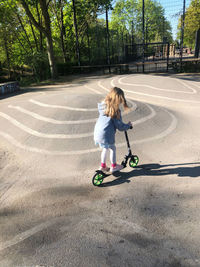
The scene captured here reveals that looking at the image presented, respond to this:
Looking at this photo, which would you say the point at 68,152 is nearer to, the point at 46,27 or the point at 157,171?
the point at 157,171

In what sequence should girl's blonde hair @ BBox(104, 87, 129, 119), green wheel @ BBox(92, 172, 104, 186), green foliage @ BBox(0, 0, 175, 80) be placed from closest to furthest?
girl's blonde hair @ BBox(104, 87, 129, 119)
green wheel @ BBox(92, 172, 104, 186)
green foliage @ BBox(0, 0, 175, 80)

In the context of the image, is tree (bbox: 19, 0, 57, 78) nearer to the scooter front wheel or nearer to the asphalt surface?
the asphalt surface

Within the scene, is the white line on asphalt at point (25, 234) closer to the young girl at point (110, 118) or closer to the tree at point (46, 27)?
the young girl at point (110, 118)

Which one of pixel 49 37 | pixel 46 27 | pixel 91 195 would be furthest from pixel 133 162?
pixel 46 27

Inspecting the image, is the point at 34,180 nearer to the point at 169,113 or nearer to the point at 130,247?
the point at 130,247

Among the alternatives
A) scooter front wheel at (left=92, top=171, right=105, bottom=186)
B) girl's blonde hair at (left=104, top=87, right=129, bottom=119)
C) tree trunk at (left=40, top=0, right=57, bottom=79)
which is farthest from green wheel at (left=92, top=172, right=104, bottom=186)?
tree trunk at (left=40, top=0, right=57, bottom=79)

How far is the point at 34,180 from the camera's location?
16.8ft

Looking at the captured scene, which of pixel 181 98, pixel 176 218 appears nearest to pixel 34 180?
pixel 176 218

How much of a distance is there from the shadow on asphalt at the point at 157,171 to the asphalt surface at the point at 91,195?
0.08ft

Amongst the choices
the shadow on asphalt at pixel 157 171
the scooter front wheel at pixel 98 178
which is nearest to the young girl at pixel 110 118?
the scooter front wheel at pixel 98 178

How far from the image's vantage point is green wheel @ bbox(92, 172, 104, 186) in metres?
4.66

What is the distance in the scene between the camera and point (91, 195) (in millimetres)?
4398

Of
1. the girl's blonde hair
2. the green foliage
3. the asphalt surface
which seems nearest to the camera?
the asphalt surface

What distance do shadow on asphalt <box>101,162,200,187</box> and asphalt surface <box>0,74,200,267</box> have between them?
0.08ft
